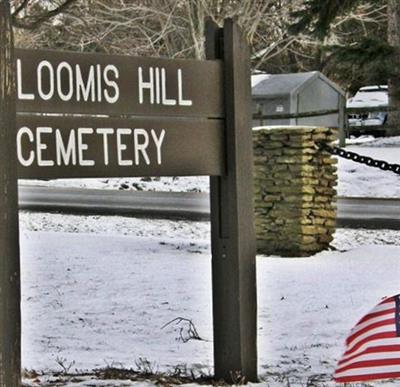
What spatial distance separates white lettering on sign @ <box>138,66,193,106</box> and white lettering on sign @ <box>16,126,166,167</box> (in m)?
0.15

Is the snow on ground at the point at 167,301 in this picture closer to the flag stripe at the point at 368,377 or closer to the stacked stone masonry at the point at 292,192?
the stacked stone masonry at the point at 292,192

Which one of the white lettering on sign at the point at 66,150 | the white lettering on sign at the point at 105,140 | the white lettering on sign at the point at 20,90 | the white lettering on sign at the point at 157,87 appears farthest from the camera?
the white lettering on sign at the point at 157,87

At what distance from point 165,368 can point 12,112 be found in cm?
225

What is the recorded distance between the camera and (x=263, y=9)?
23.0 m

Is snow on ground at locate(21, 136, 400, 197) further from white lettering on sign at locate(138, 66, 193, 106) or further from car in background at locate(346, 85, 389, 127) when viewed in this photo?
white lettering on sign at locate(138, 66, 193, 106)

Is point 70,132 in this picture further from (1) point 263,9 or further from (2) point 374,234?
(1) point 263,9

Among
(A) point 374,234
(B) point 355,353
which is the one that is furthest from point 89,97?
(A) point 374,234

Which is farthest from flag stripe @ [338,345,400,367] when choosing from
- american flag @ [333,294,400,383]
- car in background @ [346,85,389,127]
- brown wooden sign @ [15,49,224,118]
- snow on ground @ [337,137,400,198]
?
car in background @ [346,85,389,127]

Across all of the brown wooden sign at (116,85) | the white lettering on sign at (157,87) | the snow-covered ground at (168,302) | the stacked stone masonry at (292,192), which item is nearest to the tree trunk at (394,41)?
the stacked stone masonry at (292,192)

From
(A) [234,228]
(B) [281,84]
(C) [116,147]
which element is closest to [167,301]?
(A) [234,228]

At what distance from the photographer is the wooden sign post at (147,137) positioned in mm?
4109

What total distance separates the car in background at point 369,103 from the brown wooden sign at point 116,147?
31.2m

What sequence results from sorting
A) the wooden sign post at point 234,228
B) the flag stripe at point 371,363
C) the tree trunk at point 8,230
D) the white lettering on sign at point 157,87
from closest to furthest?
the tree trunk at point 8,230 → the flag stripe at point 371,363 → the white lettering on sign at point 157,87 → the wooden sign post at point 234,228

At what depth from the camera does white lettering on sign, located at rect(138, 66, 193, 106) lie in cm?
494
